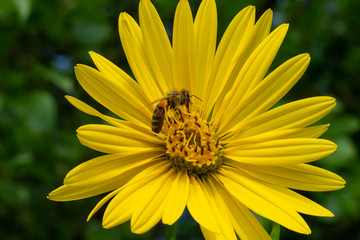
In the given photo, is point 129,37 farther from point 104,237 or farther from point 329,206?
point 329,206

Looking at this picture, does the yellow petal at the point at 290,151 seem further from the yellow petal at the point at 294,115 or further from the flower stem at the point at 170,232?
the flower stem at the point at 170,232

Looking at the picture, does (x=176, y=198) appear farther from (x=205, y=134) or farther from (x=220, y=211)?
(x=205, y=134)

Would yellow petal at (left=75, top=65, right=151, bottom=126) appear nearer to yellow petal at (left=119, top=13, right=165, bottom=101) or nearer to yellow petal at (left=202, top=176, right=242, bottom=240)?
yellow petal at (left=119, top=13, right=165, bottom=101)

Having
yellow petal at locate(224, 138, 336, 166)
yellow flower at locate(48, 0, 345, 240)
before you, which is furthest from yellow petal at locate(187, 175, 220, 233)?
yellow petal at locate(224, 138, 336, 166)

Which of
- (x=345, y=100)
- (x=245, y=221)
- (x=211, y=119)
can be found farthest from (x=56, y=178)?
(x=345, y=100)

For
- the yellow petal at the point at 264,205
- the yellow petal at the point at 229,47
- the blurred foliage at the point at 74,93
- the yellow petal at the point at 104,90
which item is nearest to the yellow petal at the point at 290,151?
the yellow petal at the point at 264,205

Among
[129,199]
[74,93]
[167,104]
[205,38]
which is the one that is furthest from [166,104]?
[74,93]
